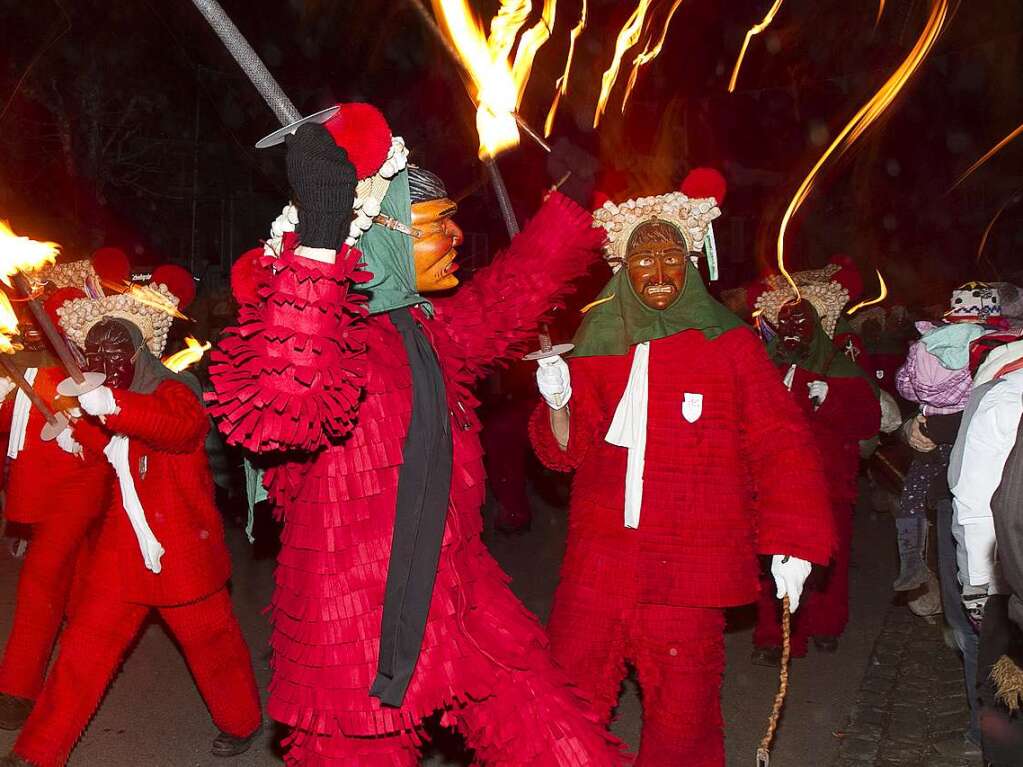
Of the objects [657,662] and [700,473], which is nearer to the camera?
[657,662]

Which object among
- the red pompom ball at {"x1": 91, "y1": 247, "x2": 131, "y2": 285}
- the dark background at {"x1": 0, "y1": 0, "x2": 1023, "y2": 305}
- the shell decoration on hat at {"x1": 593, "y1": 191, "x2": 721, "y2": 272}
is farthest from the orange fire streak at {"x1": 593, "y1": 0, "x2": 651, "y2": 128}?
the dark background at {"x1": 0, "y1": 0, "x2": 1023, "y2": 305}

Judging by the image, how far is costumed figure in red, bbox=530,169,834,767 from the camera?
13.1ft

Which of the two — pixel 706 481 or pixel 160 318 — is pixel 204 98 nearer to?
pixel 160 318

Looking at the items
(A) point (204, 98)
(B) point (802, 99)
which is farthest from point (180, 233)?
(B) point (802, 99)

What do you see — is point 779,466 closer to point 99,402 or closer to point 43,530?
point 99,402

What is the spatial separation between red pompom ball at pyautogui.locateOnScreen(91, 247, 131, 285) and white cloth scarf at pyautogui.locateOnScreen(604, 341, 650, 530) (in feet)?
9.22

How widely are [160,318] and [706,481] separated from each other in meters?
2.83

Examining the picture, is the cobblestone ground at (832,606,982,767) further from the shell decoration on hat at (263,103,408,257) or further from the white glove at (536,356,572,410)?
the shell decoration on hat at (263,103,408,257)

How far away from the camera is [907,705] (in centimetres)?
556

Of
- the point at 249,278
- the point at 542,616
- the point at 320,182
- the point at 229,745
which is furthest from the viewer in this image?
the point at 542,616

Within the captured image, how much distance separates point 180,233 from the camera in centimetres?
1981

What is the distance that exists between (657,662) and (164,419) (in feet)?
6.93

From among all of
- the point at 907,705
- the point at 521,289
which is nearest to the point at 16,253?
the point at 521,289

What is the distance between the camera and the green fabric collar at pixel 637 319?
4.23 m
